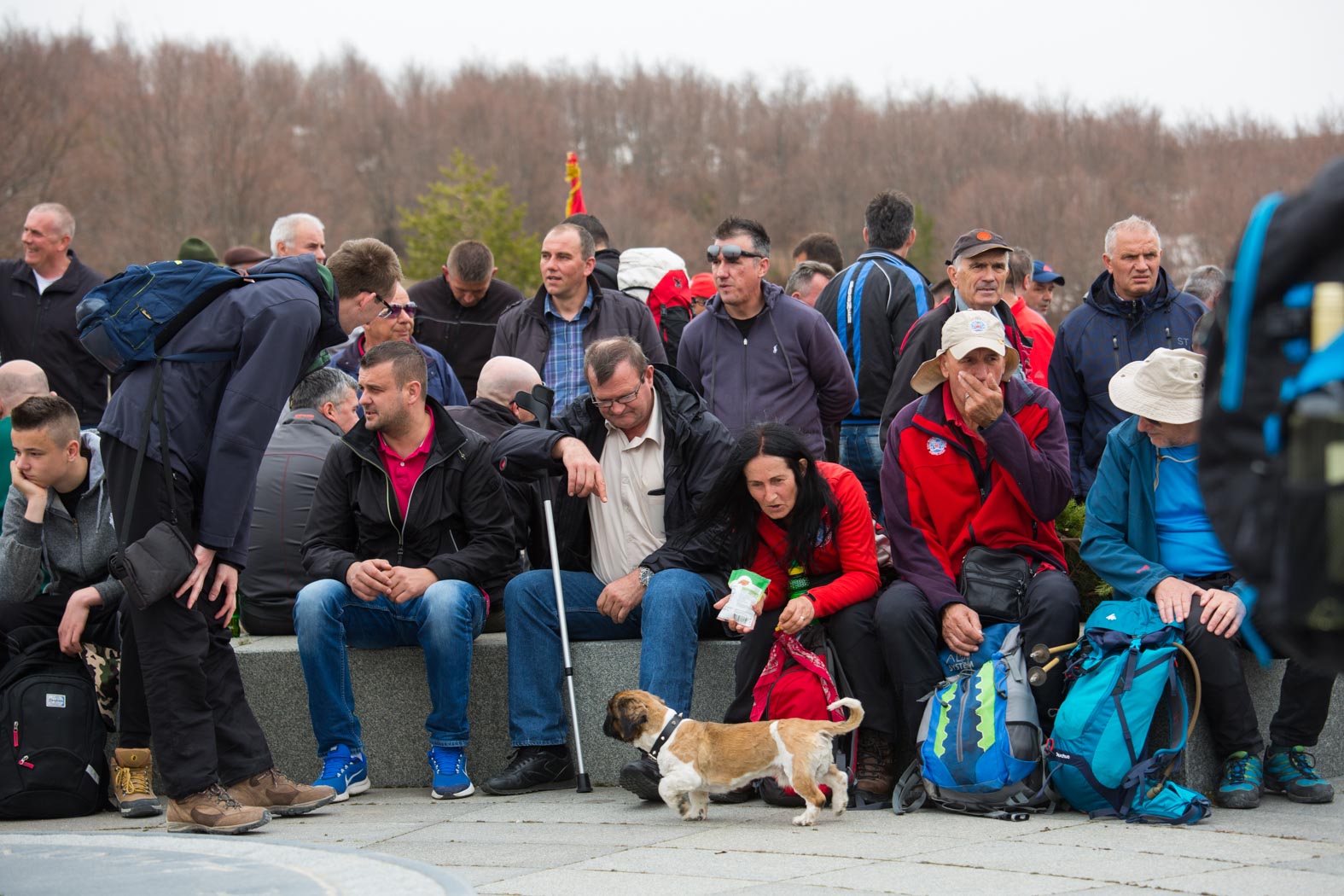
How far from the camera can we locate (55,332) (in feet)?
29.4

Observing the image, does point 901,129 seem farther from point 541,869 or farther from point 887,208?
point 541,869

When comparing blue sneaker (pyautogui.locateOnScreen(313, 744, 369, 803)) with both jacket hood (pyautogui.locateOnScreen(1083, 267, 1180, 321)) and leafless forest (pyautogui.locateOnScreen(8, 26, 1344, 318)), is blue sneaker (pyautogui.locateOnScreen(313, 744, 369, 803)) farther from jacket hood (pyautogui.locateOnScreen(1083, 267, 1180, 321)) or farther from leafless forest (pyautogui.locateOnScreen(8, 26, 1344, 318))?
leafless forest (pyautogui.locateOnScreen(8, 26, 1344, 318))

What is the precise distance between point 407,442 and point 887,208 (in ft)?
11.0

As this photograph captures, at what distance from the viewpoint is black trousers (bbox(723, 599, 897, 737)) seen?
5656 millimetres

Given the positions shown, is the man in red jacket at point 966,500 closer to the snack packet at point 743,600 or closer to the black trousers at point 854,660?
the black trousers at point 854,660

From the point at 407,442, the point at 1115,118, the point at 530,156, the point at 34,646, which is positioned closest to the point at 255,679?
the point at 34,646

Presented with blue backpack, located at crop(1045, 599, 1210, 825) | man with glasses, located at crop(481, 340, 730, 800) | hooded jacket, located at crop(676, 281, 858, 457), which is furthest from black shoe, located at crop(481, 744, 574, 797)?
blue backpack, located at crop(1045, 599, 1210, 825)

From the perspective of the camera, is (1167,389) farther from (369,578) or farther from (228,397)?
(228,397)

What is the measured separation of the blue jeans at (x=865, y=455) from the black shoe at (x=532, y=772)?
91.9 inches

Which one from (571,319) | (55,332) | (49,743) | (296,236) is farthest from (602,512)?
(55,332)

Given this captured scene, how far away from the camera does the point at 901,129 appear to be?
239ft

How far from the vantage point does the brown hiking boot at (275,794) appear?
18.3 feet

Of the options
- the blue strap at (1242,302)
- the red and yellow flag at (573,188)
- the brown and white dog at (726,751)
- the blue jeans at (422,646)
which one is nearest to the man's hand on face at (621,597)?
the blue jeans at (422,646)

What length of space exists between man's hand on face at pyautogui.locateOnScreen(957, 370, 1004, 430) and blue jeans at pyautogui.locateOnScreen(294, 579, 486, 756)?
220 centimetres
